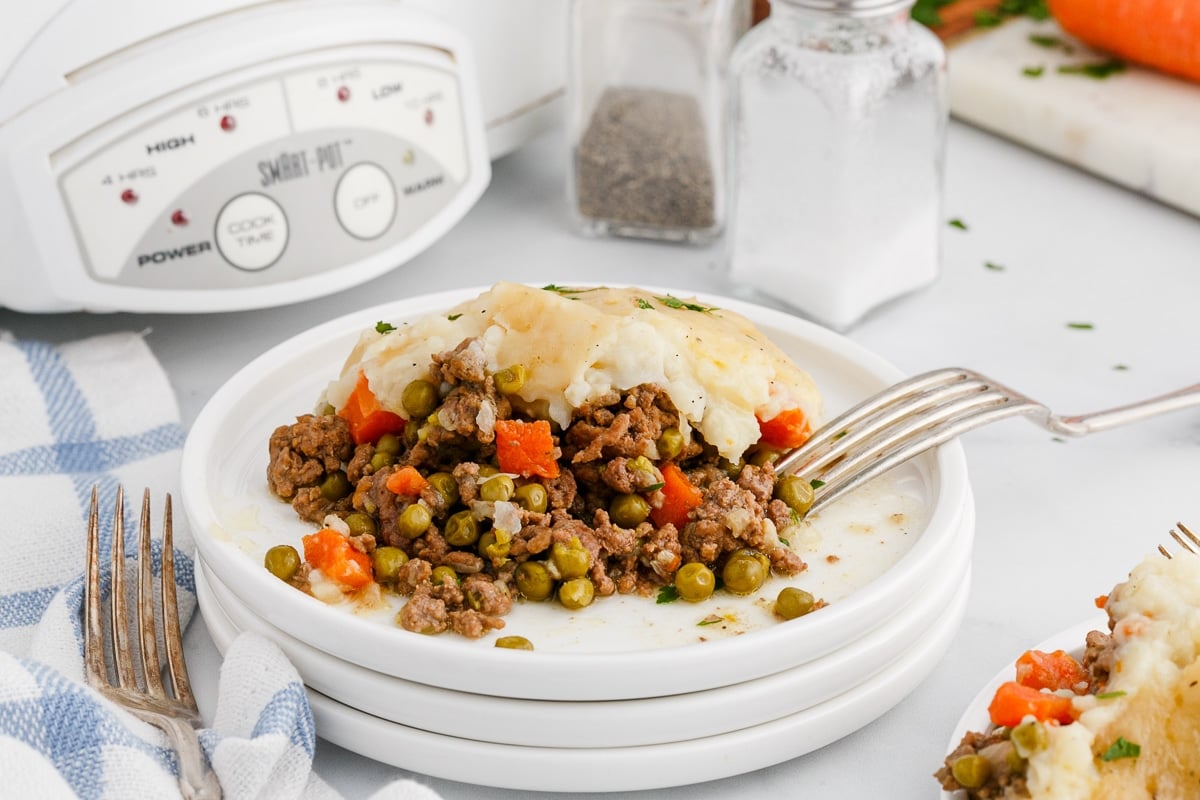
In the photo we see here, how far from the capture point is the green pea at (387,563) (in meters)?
1.91

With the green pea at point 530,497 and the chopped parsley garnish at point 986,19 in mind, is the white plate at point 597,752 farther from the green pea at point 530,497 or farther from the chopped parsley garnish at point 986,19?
the chopped parsley garnish at point 986,19

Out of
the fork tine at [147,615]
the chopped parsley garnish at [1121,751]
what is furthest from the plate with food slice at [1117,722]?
the fork tine at [147,615]

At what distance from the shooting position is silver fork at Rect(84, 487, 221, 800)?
1735 mm

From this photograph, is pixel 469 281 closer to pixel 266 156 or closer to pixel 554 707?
pixel 266 156

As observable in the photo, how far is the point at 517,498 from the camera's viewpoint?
6.45 ft

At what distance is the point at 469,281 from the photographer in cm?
324

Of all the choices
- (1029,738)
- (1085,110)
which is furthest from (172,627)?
(1085,110)

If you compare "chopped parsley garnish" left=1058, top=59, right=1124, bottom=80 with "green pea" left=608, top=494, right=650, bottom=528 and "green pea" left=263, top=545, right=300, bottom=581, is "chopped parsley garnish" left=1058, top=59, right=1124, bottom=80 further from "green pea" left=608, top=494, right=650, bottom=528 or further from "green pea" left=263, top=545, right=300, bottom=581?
A: "green pea" left=263, top=545, right=300, bottom=581

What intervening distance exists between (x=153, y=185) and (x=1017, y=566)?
1.77 metres

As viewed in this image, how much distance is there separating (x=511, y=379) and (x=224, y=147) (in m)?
1.05

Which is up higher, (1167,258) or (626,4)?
(626,4)

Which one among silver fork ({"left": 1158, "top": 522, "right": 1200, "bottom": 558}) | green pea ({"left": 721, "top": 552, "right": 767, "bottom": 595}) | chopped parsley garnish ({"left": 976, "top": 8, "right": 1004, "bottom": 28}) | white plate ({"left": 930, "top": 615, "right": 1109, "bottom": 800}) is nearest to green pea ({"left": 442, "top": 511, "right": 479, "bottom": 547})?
green pea ({"left": 721, "top": 552, "right": 767, "bottom": 595})

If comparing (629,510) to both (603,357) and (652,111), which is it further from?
(652,111)

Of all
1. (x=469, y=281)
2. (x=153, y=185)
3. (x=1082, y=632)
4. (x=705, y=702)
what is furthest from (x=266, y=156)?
(x=1082, y=632)
